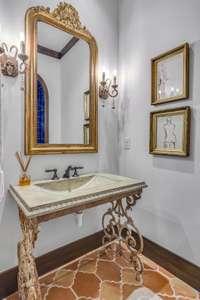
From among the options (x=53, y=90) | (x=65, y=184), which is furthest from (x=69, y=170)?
(x=53, y=90)

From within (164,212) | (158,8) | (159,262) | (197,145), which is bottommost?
(159,262)

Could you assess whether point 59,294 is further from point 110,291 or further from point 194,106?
point 194,106

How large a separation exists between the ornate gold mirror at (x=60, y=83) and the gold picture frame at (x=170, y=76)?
60cm

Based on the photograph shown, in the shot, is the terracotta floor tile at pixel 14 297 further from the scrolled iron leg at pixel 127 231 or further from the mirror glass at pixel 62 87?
the mirror glass at pixel 62 87

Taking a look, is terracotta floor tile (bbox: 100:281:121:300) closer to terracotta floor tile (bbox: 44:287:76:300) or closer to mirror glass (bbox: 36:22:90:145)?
terracotta floor tile (bbox: 44:287:76:300)

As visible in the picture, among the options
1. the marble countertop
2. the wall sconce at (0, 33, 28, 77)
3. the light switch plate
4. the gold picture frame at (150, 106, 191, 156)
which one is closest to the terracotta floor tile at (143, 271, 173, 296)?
the marble countertop

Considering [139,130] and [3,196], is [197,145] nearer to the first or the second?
[139,130]

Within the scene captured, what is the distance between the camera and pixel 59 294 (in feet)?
4.64

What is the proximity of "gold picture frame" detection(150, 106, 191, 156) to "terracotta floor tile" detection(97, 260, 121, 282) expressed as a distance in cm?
114

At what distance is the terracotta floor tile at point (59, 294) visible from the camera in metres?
1.38

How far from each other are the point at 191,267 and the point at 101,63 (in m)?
2.09

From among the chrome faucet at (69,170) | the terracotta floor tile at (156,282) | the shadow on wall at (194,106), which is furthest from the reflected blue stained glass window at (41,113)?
the terracotta floor tile at (156,282)

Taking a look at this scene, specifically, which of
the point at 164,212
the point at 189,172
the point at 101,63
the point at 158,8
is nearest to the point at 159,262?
the point at 164,212

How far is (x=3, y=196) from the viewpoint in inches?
56.0
